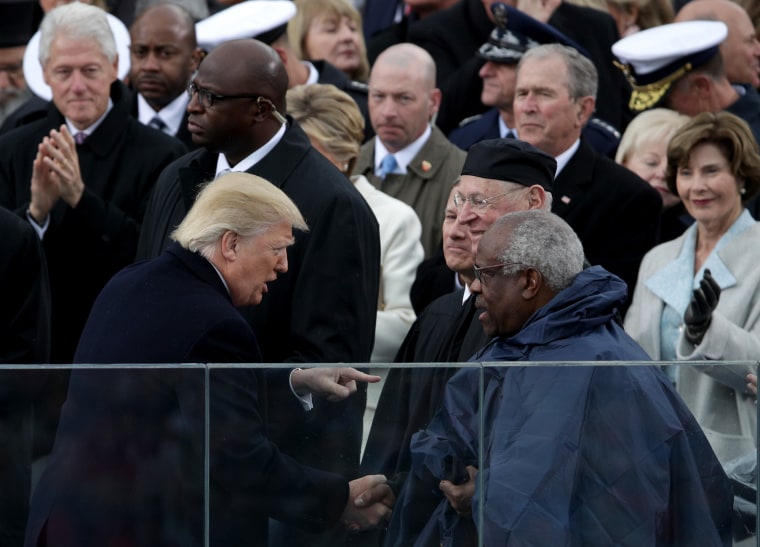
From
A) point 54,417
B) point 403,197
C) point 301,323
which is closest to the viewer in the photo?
point 54,417

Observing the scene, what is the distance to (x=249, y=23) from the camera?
8031mm

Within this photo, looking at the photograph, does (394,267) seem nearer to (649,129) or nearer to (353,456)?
(649,129)

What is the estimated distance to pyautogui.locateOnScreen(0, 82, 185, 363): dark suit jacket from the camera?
668 centimetres

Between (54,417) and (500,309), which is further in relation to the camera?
(500,309)

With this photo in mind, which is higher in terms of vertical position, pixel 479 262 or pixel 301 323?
pixel 479 262

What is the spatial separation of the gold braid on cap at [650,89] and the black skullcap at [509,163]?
2148 millimetres

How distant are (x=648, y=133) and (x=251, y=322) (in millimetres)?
2656

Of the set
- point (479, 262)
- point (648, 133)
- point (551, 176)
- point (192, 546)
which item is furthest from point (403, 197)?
point (192, 546)

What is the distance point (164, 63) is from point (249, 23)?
0.45m

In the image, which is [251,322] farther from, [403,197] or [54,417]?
[403,197]

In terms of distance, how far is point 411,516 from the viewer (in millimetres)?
4590

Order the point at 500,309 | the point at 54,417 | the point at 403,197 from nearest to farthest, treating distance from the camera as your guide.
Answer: the point at 54,417, the point at 500,309, the point at 403,197

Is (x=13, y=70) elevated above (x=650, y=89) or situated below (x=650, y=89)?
below

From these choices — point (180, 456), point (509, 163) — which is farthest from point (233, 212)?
point (509, 163)
